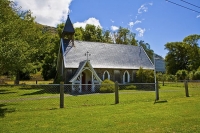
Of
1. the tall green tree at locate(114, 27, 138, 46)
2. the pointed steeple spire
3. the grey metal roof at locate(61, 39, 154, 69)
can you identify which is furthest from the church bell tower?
the tall green tree at locate(114, 27, 138, 46)

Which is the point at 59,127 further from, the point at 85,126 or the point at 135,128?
the point at 135,128

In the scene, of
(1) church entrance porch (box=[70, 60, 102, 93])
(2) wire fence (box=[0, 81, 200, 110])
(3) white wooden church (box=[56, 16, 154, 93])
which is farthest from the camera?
(3) white wooden church (box=[56, 16, 154, 93])

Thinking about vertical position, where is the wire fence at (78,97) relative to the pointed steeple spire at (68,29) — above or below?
below

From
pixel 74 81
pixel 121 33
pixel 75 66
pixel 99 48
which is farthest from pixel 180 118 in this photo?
pixel 121 33

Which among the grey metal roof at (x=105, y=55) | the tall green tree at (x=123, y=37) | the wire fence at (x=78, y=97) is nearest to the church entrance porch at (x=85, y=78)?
the wire fence at (x=78, y=97)

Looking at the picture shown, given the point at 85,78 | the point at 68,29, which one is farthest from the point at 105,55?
the point at 68,29

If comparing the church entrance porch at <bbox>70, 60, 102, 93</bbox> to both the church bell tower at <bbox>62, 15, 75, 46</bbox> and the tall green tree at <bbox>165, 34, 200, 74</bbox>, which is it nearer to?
the church bell tower at <bbox>62, 15, 75, 46</bbox>

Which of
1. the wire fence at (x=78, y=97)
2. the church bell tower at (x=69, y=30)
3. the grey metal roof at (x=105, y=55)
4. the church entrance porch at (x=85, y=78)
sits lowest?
the wire fence at (x=78, y=97)

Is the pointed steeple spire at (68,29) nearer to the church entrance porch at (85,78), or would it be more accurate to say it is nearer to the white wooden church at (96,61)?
the white wooden church at (96,61)

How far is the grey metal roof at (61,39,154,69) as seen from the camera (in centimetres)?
2793

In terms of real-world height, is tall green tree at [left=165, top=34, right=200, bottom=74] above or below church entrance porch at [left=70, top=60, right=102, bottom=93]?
above

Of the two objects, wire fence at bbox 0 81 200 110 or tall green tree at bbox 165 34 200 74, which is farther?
tall green tree at bbox 165 34 200 74

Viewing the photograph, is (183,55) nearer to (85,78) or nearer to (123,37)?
(123,37)

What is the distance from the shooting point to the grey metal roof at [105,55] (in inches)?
1100
